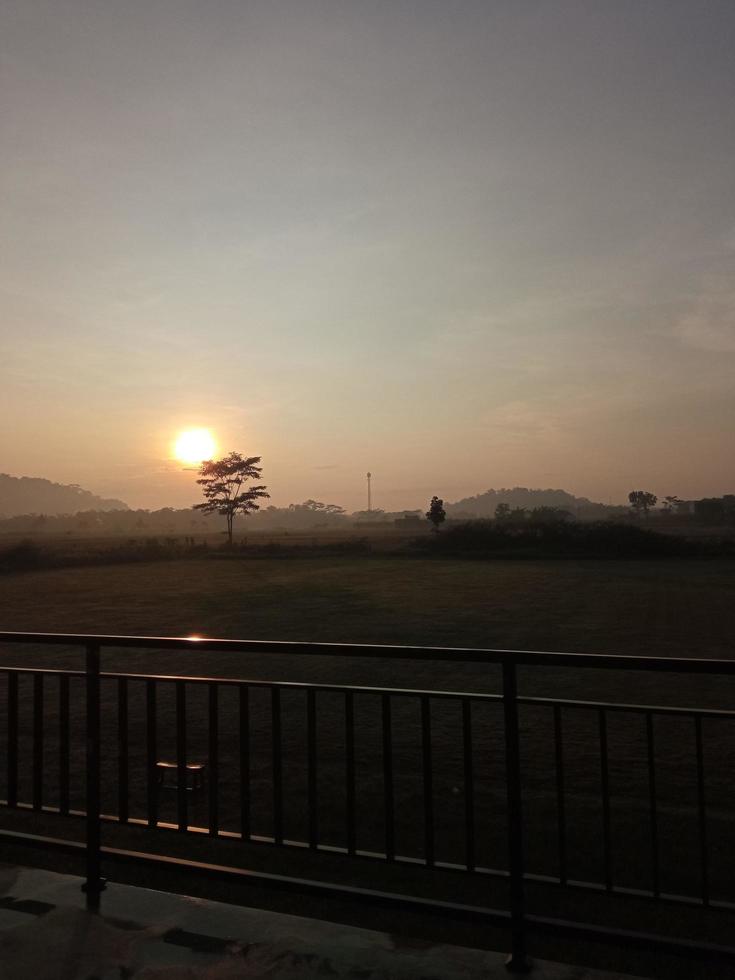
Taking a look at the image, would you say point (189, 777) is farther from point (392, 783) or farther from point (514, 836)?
point (514, 836)

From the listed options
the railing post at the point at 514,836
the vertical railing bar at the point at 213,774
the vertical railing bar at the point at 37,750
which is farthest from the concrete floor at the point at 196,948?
the vertical railing bar at the point at 37,750

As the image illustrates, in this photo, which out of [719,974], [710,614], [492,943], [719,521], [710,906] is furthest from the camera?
[719,521]

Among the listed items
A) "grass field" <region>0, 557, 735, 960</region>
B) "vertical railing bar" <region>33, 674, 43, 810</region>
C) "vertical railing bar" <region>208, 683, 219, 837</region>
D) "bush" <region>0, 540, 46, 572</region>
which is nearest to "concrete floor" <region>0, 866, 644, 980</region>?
"vertical railing bar" <region>208, 683, 219, 837</region>

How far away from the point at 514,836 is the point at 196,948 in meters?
1.39

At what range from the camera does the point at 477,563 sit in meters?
46.3

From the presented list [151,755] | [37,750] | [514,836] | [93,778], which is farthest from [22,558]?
[514,836]

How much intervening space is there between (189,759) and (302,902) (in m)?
3.56

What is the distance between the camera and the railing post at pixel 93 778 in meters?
3.71

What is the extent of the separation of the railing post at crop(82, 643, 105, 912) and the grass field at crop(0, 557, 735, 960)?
91.9 inches

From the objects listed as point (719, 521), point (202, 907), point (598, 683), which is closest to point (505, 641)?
point (598, 683)

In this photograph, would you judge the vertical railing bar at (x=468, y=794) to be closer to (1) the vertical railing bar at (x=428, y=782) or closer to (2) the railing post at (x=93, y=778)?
(1) the vertical railing bar at (x=428, y=782)

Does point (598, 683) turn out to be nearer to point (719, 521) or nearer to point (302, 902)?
point (302, 902)

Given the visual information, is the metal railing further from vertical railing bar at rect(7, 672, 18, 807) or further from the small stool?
the small stool

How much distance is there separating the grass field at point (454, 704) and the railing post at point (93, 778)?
2335 mm
